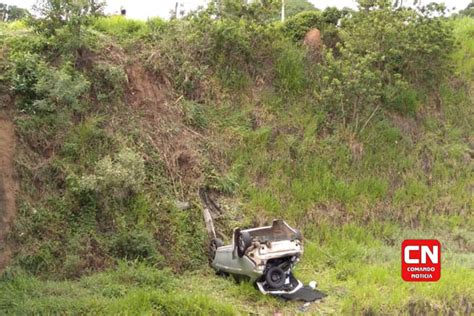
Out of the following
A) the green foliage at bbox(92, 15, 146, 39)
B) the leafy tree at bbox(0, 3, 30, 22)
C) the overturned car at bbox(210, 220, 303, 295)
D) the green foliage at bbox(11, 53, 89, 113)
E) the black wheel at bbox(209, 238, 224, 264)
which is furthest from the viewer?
the leafy tree at bbox(0, 3, 30, 22)

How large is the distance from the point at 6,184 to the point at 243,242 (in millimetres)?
3096

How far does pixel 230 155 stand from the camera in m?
8.49

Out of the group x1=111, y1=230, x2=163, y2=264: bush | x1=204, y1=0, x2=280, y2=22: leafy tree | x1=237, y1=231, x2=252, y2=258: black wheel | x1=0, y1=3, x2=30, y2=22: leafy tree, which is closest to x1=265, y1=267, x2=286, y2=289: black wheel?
x1=237, y1=231, x2=252, y2=258: black wheel

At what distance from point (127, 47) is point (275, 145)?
2.98 meters

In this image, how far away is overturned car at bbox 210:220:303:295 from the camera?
6.00m

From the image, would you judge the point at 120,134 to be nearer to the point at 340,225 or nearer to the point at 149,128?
the point at 149,128

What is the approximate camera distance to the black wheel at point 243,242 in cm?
608

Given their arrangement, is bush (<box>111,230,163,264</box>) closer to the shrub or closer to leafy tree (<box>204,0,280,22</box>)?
the shrub

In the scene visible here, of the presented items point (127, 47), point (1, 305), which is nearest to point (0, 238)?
point (1, 305)

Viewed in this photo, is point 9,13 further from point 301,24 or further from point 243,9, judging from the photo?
point 301,24

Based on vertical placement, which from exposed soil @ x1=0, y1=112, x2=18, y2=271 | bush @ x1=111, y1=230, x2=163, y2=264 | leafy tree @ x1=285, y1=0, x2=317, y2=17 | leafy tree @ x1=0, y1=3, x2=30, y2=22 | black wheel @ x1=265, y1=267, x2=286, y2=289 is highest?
leafy tree @ x1=285, y1=0, x2=317, y2=17

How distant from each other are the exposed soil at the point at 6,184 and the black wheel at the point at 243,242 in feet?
8.94

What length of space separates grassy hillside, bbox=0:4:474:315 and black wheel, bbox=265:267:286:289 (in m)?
0.18

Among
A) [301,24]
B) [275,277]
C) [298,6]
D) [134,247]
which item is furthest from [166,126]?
[298,6]
